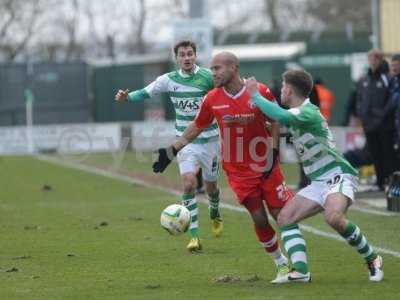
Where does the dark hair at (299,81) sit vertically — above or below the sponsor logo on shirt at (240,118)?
above

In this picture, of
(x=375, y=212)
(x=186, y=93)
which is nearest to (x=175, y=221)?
(x=186, y=93)

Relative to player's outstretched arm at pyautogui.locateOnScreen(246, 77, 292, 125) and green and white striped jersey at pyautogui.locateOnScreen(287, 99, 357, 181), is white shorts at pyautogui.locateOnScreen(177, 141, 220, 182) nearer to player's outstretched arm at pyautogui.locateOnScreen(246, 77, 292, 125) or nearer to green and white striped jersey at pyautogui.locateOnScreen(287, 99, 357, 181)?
green and white striped jersey at pyautogui.locateOnScreen(287, 99, 357, 181)

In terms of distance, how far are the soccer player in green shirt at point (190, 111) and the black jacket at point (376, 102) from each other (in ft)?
20.7

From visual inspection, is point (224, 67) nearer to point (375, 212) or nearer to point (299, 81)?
point (299, 81)

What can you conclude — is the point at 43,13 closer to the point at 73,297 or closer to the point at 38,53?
the point at 38,53

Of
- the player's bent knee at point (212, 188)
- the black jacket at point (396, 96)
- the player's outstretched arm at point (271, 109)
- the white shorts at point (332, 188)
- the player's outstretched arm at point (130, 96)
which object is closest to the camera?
the player's outstretched arm at point (271, 109)

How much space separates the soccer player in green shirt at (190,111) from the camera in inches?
504

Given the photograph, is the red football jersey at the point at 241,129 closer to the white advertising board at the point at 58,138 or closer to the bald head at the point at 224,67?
the bald head at the point at 224,67

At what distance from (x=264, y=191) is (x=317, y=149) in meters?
0.70

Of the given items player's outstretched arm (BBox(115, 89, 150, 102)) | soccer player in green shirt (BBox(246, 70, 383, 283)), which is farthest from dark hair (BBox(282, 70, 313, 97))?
player's outstretched arm (BBox(115, 89, 150, 102))

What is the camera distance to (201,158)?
512 inches

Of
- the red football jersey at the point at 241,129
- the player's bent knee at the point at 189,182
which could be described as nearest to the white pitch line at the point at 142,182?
Result: the player's bent knee at the point at 189,182

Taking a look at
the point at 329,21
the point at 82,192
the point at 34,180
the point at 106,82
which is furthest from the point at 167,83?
the point at 329,21

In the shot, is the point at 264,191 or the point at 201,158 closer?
the point at 264,191
